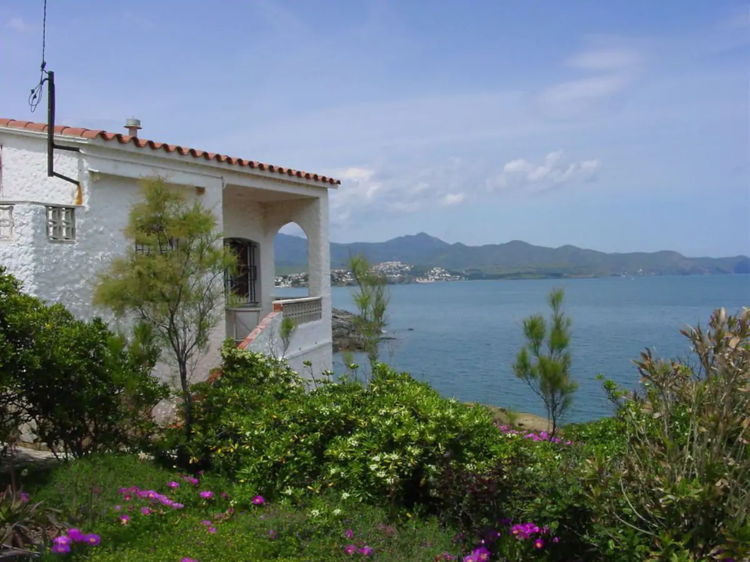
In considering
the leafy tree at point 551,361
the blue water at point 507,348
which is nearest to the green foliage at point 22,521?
the blue water at point 507,348

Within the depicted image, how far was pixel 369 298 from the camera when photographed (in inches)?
536

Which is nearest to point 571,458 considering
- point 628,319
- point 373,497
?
point 373,497

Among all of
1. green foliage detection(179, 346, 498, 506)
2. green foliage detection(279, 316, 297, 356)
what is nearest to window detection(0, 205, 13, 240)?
green foliage detection(179, 346, 498, 506)

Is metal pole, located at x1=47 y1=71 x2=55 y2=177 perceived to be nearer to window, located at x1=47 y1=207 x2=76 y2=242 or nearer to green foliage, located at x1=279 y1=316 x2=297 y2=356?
window, located at x1=47 y1=207 x2=76 y2=242

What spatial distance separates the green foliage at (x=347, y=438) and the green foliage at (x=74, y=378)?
0.86 m

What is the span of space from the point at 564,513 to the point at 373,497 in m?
1.88

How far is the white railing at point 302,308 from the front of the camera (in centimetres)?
1348

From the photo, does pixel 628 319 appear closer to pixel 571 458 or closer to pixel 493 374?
pixel 493 374

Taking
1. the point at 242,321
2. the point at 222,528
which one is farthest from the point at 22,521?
the point at 242,321

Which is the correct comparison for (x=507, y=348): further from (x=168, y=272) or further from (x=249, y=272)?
(x=168, y=272)

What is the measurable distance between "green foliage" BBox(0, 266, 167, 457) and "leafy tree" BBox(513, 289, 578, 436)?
508 centimetres

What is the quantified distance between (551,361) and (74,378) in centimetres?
617

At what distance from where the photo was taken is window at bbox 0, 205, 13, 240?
354 inches

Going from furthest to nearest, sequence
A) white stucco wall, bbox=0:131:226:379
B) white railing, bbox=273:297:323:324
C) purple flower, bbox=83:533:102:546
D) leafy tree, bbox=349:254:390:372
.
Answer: leafy tree, bbox=349:254:390:372, white railing, bbox=273:297:323:324, white stucco wall, bbox=0:131:226:379, purple flower, bbox=83:533:102:546
